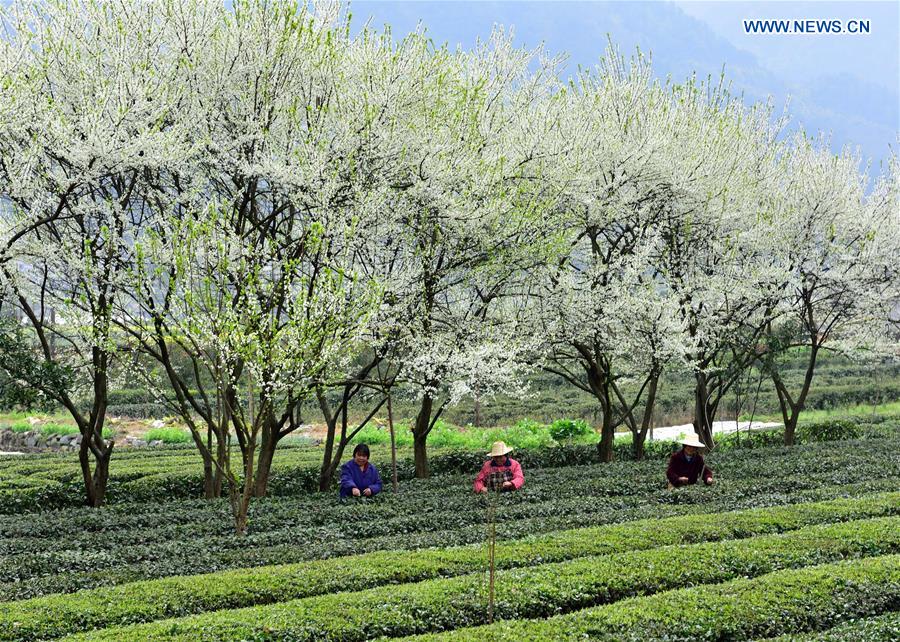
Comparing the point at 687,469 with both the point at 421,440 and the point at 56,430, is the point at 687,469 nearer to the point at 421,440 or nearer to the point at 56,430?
the point at 421,440

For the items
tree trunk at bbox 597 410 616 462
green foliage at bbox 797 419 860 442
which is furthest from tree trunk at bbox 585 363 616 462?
green foliage at bbox 797 419 860 442

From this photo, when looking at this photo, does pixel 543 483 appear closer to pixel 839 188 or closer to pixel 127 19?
pixel 127 19

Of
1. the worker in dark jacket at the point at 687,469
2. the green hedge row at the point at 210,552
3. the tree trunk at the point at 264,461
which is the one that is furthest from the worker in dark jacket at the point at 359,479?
the worker in dark jacket at the point at 687,469

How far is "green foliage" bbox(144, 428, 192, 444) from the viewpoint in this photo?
36.2 m

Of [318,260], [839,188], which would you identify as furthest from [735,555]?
[839,188]

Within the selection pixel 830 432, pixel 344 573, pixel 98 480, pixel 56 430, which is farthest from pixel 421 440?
pixel 56 430

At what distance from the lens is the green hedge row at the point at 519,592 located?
7137 millimetres

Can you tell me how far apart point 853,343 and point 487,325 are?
13777mm

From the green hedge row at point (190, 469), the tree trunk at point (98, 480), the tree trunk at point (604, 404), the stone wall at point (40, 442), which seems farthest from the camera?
the stone wall at point (40, 442)

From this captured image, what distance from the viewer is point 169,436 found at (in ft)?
119

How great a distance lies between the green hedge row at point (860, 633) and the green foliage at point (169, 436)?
32419mm

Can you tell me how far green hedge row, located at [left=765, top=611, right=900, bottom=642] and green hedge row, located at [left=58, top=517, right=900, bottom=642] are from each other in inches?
65.1

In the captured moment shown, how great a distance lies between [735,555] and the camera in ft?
29.8

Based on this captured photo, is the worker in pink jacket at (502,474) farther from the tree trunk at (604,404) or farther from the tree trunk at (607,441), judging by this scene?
the tree trunk at (607,441)
